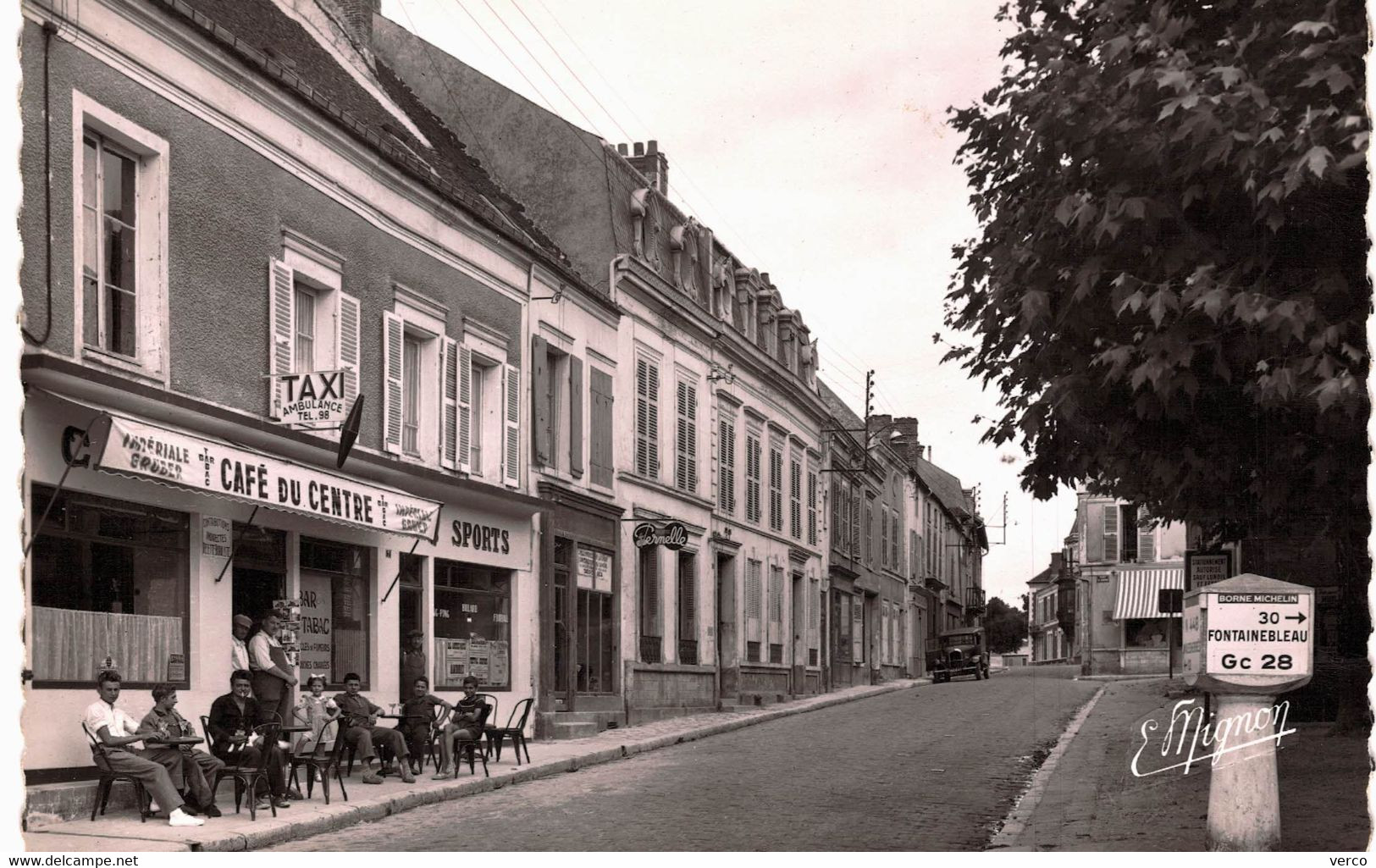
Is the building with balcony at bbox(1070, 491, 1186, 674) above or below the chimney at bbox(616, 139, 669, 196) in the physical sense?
below

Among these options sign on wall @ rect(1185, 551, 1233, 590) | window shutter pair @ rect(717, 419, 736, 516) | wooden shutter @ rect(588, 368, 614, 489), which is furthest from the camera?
window shutter pair @ rect(717, 419, 736, 516)

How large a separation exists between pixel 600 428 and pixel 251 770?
12.9m

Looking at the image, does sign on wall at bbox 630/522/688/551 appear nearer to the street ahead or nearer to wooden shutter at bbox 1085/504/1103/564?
the street ahead

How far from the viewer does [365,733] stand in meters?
14.6

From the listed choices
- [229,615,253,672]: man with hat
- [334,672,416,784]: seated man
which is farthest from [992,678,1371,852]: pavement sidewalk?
[229,615,253,672]: man with hat

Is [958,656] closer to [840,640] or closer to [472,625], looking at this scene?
[840,640]

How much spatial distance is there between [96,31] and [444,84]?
44.8 feet

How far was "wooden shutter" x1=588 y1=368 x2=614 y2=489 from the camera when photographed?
79.5 feet

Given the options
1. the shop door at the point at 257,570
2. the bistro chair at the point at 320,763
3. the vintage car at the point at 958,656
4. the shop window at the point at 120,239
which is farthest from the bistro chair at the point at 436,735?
the vintage car at the point at 958,656

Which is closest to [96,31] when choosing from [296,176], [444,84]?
[296,176]

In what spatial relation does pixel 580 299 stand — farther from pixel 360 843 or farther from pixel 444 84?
pixel 360 843

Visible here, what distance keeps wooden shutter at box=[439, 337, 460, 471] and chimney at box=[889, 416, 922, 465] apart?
41.6m

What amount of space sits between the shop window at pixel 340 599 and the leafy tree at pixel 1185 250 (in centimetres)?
766

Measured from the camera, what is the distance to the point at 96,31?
12500 mm
